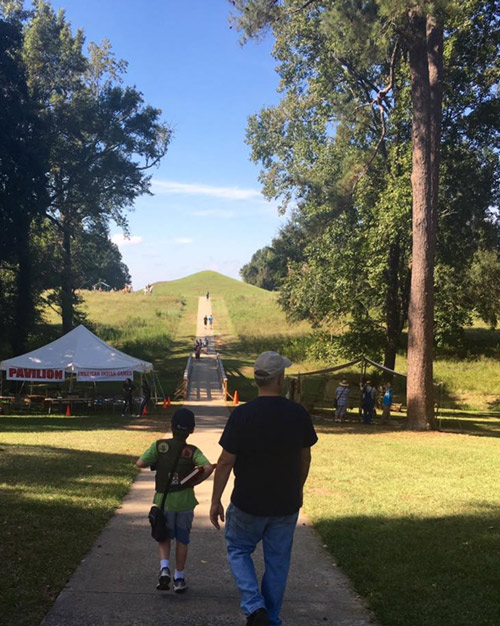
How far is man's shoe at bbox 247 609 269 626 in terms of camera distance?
11.3 feet

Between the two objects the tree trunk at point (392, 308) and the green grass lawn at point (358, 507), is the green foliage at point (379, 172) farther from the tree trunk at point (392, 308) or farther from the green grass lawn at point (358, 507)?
A: the green grass lawn at point (358, 507)

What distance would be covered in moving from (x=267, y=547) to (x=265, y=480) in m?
0.48

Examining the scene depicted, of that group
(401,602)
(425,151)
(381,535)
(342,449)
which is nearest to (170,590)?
(401,602)

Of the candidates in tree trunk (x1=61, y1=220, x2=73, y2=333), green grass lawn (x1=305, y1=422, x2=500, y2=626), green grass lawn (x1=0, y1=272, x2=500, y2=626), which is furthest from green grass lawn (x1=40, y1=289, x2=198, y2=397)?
green grass lawn (x1=305, y1=422, x2=500, y2=626)

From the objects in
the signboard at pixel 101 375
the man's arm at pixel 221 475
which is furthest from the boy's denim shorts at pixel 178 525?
the signboard at pixel 101 375

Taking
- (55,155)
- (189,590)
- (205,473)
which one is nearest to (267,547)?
(205,473)

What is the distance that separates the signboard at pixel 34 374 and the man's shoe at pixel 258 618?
1908cm

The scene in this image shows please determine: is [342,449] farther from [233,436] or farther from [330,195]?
[330,195]

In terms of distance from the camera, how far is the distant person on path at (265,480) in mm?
3539

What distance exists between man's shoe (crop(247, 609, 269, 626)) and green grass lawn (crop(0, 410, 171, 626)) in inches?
64.0

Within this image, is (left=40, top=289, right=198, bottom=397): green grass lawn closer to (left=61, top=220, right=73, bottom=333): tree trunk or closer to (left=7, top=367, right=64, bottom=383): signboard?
(left=61, top=220, right=73, bottom=333): tree trunk

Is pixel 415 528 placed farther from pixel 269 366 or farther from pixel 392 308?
pixel 392 308

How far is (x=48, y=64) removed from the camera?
37.3 metres

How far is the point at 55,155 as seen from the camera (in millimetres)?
36156
